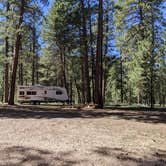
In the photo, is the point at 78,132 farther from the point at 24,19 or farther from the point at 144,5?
the point at 144,5

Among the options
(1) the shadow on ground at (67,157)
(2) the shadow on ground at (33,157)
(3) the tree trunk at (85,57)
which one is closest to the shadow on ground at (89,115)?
(1) the shadow on ground at (67,157)

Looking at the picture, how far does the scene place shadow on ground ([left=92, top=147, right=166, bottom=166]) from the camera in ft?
14.8

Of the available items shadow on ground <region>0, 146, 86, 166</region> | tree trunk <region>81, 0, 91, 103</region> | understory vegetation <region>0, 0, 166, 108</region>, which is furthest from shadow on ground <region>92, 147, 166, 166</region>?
tree trunk <region>81, 0, 91, 103</region>

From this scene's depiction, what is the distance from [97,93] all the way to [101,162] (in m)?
12.5

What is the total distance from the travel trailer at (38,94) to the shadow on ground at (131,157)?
74.2 ft

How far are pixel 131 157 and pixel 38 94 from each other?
2334cm

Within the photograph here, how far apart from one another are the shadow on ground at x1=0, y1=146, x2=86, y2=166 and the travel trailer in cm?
2238

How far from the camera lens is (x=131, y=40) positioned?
22.6 meters

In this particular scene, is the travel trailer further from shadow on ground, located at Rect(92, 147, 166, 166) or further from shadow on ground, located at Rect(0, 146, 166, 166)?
shadow on ground, located at Rect(92, 147, 166, 166)

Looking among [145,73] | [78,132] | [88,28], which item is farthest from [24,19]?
[78,132]

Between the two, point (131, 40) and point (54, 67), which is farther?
point (54, 67)

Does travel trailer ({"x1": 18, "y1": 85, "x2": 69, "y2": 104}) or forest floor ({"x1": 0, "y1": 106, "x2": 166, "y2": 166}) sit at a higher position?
travel trailer ({"x1": 18, "y1": 85, "x2": 69, "y2": 104})

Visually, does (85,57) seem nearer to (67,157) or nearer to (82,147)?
(82,147)

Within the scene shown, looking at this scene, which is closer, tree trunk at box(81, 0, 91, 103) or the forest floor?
the forest floor
